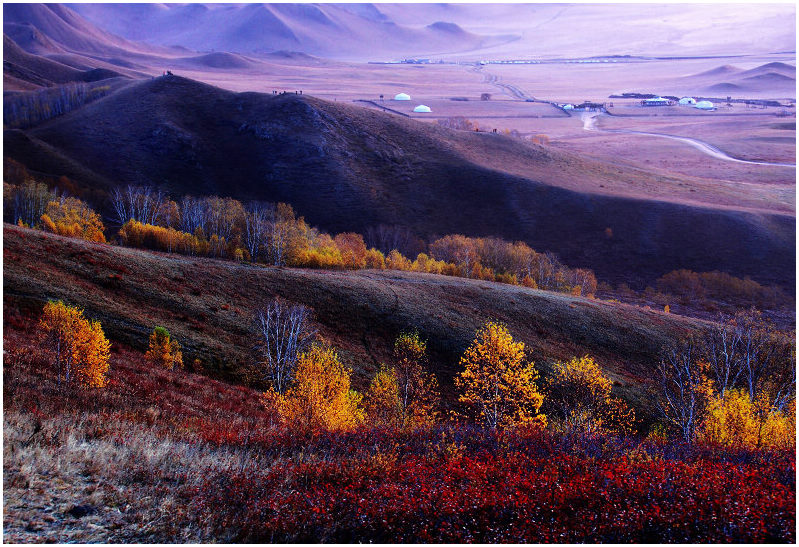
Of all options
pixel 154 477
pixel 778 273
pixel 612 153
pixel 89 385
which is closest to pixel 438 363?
pixel 89 385

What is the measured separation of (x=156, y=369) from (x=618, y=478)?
89.0ft

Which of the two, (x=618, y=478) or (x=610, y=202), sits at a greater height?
(x=610, y=202)

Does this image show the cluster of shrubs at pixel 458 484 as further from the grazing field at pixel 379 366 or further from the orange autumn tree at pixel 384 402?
the orange autumn tree at pixel 384 402

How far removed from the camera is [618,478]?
54.7ft

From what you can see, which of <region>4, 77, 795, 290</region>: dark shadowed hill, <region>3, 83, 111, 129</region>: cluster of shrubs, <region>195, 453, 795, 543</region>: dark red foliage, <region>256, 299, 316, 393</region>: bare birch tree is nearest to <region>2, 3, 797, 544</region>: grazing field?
<region>195, 453, 795, 543</region>: dark red foliage

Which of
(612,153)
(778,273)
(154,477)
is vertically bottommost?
(778,273)

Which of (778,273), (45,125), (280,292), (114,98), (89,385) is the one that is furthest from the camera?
(114,98)

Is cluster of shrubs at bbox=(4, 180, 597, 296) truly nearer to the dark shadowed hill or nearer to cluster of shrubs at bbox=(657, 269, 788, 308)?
the dark shadowed hill

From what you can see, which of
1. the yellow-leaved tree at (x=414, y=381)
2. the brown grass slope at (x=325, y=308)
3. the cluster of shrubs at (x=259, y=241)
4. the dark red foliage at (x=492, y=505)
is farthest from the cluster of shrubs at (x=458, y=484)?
the cluster of shrubs at (x=259, y=241)

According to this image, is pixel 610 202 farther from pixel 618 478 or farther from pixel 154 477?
pixel 154 477

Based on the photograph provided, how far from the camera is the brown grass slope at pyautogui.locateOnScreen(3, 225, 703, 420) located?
122ft

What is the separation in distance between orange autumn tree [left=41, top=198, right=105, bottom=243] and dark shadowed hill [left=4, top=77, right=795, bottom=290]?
103ft

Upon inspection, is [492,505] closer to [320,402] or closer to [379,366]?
[320,402]

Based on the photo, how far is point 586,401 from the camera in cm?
3591
